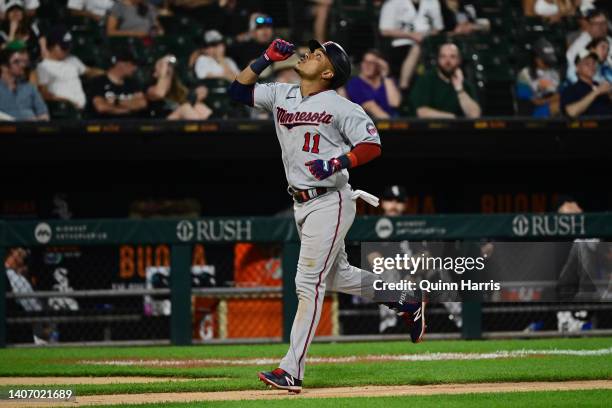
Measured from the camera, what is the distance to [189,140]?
1205cm

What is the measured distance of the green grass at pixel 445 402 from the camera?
18.4ft

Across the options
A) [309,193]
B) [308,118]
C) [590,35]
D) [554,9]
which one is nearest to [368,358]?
[309,193]

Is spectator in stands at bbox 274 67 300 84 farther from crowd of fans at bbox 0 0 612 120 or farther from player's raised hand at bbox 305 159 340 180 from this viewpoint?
player's raised hand at bbox 305 159 340 180

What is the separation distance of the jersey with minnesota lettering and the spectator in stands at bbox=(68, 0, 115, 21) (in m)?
7.16

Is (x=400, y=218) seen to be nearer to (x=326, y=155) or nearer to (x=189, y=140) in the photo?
(x=189, y=140)

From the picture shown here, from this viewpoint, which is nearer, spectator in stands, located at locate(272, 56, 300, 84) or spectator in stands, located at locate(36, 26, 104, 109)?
spectator in stands, located at locate(36, 26, 104, 109)

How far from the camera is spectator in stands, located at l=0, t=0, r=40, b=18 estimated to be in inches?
498

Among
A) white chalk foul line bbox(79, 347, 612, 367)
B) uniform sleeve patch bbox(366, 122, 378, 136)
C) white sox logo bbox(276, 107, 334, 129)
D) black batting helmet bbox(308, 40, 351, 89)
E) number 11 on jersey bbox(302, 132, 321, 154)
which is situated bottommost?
white chalk foul line bbox(79, 347, 612, 367)

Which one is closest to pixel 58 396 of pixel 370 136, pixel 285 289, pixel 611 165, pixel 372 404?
pixel 372 404

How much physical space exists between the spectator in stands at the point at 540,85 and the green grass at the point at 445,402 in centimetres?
695

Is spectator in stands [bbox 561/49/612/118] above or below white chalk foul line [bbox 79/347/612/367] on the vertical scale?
above
